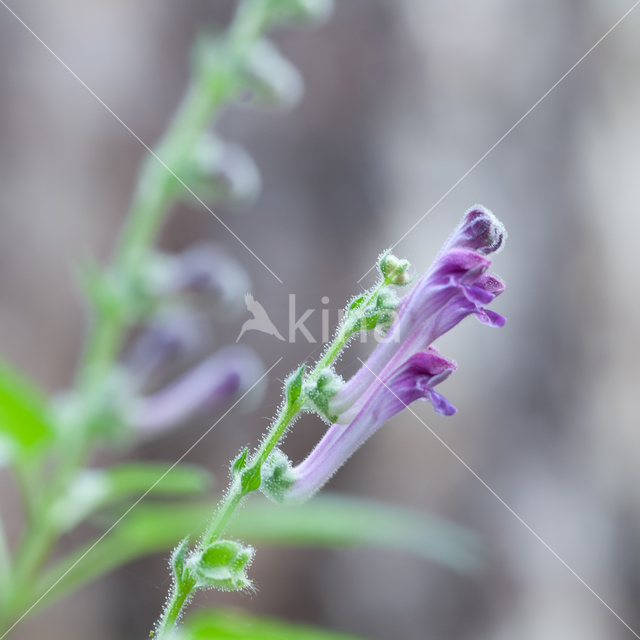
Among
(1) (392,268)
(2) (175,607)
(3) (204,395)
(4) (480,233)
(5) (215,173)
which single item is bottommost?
(2) (175,607)

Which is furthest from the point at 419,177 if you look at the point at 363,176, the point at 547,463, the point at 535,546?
the point at 535,546

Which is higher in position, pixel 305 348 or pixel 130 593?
pixel 305 348

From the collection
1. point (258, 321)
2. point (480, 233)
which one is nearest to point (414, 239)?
point (258, 321)

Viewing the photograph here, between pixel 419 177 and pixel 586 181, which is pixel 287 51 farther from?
pixel 586 181

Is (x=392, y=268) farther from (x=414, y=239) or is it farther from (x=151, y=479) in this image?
(x=414, y=239)

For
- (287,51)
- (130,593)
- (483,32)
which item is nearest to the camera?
(130,593)
